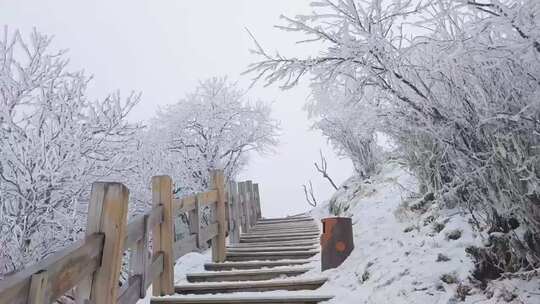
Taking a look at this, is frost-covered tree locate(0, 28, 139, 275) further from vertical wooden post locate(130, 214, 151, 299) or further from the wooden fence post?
vertical wooden post locate(130, 214, 151, 299)

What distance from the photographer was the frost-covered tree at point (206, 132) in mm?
11945

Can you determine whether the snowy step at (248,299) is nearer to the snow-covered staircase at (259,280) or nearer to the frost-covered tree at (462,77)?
the snow-covered staircase at (259,280)


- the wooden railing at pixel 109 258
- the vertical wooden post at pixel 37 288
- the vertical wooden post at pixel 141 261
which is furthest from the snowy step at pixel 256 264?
the vertical wooden post at pixel 37 288

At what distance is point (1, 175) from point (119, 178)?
2.23m

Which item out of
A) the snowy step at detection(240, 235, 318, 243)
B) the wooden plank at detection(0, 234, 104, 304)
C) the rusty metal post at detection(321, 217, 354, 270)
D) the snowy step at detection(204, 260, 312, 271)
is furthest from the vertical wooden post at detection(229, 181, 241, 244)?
the wooden plank at detection(0, 234, 104, 304)

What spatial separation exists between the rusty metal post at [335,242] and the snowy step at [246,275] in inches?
14.2

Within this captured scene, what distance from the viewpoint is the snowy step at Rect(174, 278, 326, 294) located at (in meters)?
3.84

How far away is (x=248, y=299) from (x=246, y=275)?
0.96m

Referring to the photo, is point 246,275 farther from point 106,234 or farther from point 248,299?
point 106,234

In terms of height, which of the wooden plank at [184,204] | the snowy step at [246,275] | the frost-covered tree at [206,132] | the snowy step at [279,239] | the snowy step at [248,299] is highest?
the frost-covered tree at [206,132]

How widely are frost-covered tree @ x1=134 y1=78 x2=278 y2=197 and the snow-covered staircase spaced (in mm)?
5955

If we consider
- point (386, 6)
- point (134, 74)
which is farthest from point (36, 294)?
point (134, 74)

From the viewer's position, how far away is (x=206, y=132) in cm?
1273

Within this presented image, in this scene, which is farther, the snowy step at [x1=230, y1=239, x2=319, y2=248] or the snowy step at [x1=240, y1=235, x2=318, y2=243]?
the snowy step at [x1=240, y1=235, x2=318, y2=243]
